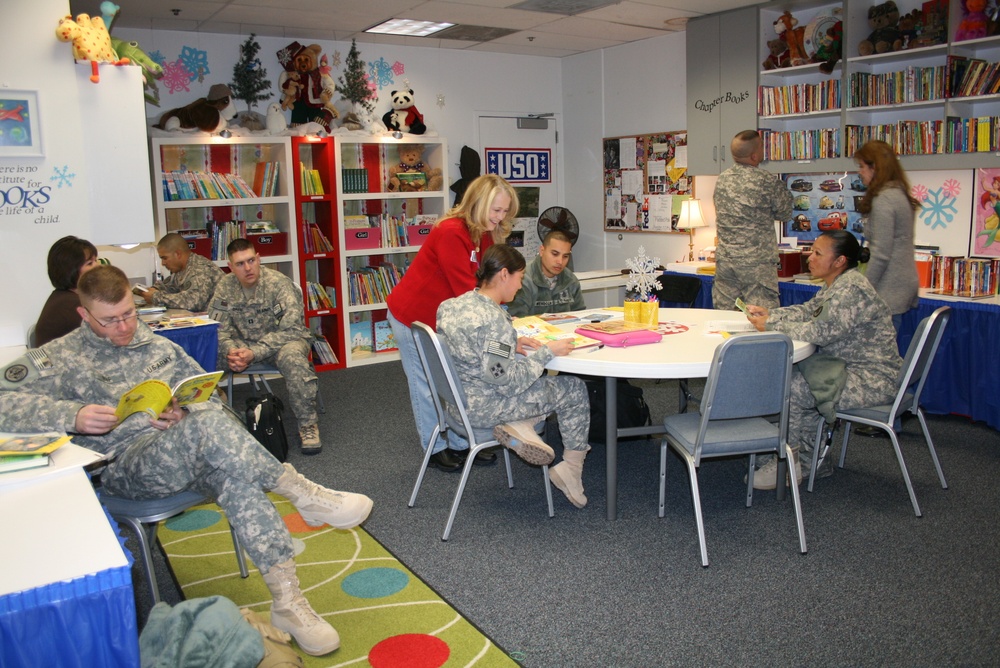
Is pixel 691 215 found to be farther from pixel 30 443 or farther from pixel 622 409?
pixel 30 443

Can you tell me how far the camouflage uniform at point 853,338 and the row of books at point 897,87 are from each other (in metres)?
2.19

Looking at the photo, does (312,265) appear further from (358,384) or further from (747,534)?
(747,534)

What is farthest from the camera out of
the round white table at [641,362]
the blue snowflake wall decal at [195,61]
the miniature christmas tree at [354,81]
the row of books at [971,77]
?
the miniature christmas tree at [354,81]

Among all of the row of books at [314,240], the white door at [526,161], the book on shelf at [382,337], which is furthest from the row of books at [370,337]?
the white door at [526,161]

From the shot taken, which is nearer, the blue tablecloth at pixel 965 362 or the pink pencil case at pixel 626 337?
the pink pencil case at pixel 626 337

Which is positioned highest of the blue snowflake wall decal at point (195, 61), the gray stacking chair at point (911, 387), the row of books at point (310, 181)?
the blue snowflake wall decal at point (195, 61)

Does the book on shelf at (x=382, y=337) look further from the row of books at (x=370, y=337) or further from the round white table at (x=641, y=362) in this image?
the round white table at (x=641, y=362)

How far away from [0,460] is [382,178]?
17.1ft

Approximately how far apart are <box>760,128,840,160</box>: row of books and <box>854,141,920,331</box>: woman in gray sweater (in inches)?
41.0

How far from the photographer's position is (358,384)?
600 centimetres

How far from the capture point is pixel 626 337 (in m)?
3.40

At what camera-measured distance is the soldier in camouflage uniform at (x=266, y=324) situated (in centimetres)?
457

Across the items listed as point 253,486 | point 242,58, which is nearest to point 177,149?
point 242,58

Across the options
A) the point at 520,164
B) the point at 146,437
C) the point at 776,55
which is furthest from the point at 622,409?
the point at 520,164
